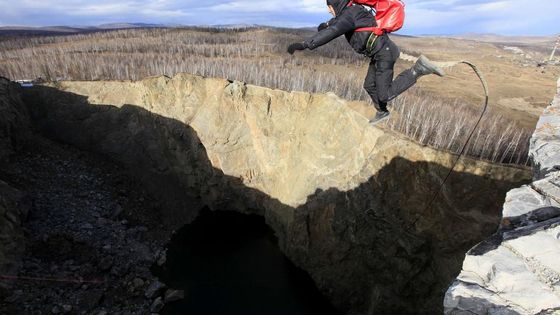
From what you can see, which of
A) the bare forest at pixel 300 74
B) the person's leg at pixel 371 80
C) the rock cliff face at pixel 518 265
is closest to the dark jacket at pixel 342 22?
the person's leg at pixel 371 80

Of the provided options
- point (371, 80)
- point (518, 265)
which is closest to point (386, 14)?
point (371, 80)

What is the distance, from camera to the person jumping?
615 centimetres

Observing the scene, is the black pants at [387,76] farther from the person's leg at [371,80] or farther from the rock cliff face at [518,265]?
the rock cliff face at [518,265]

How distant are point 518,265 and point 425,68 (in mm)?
4582

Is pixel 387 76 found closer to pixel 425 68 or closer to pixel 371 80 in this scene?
pixel 371 80

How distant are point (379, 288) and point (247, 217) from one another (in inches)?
380

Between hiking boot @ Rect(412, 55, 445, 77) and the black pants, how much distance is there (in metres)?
0.13

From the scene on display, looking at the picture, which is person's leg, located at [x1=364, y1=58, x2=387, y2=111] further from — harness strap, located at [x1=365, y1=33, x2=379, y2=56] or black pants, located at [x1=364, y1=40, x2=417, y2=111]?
harness strap, located at [x1=365, y1=33, x2=379, y2=56]

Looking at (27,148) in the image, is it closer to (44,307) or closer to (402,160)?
(44,307)

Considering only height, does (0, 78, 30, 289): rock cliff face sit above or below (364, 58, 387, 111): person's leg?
below

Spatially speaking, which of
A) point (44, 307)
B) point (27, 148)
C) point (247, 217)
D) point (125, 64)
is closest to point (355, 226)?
point (247, 217)

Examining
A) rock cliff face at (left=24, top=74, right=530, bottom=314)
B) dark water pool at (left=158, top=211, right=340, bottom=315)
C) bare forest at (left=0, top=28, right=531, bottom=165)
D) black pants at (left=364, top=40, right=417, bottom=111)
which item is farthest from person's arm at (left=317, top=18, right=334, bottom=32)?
dark water pool at (left=158, top=211, right=340, bottom=315)

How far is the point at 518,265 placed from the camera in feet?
9.55

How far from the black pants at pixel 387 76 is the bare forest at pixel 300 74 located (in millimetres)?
4500
